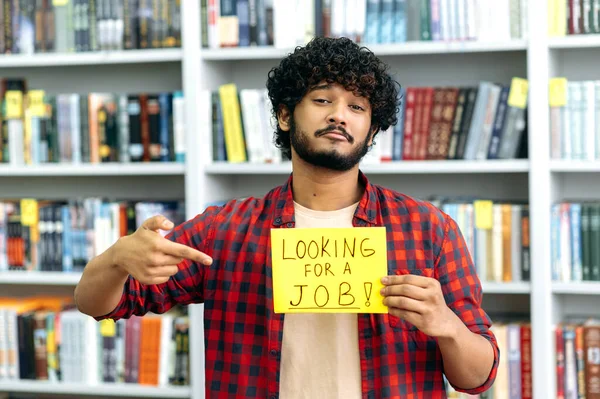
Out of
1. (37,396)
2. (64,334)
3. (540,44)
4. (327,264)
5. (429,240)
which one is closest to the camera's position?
(327,264)

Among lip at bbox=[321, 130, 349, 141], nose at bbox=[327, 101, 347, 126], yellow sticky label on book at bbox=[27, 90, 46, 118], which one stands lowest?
lip at bbox=[321, 130, 349, 141]

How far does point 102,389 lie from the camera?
2.81 m

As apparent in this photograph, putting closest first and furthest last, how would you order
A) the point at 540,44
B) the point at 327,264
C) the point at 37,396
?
the point at 327,264 < the point at 540,44 < the point at 37,396

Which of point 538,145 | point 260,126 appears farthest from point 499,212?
point 260,126

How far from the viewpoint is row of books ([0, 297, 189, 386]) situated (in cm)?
277

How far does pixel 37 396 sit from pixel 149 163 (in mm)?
1002

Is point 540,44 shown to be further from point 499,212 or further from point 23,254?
point 23,254

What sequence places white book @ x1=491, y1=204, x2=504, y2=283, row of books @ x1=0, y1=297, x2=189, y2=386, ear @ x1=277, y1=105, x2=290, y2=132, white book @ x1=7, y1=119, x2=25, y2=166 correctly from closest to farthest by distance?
ear @ x1=277, y1=105, x2=290, y2=132 → white book @ x1=491, y1=204, x2=504, y2=283 → row of books @ x1=0, y1=297, x2=189, y2=386 → white book @ x1=7, y1=119, x2=25, y2=166

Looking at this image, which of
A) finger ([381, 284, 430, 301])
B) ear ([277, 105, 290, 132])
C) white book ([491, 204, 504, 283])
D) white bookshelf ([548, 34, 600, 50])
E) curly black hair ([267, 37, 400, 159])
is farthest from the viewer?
white book ([491, 204, 504, 283])

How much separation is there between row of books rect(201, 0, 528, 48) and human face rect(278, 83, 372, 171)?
1.10 metres

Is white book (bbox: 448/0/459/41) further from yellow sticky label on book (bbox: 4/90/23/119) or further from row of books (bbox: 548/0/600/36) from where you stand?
yellow sticky label on book (bbox: 4/90/23/119)

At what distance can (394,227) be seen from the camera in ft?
5.02

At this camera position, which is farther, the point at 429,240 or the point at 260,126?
the point at 260,126

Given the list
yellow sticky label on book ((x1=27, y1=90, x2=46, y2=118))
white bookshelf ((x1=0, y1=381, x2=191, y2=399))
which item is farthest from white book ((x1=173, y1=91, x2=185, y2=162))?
white bookshelf ((x1=0, y1=381, x2=191, y2=399))
